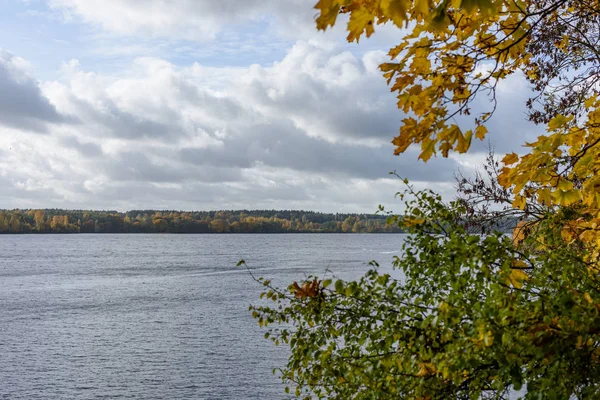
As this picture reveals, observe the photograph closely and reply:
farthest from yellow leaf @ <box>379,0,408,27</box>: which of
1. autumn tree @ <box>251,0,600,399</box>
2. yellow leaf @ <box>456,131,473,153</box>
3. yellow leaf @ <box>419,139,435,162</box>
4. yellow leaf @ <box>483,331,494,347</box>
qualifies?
yellow leaf @ <box>483,331,494,347</box>

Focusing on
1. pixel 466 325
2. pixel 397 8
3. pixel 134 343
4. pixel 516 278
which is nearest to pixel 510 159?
pixel 516 278

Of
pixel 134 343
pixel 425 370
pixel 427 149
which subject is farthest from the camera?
pixel 134 343

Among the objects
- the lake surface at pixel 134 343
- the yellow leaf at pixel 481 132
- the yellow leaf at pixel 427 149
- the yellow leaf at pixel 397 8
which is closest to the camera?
the yellow leaf at pixel 397 8

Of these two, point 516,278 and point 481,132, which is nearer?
point 481,132

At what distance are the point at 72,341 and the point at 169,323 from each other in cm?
687

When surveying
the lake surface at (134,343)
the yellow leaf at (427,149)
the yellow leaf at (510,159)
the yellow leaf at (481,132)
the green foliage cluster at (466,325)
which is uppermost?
the yellow leaf at (481,132)

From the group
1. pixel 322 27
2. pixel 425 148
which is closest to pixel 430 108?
pixel 425 148

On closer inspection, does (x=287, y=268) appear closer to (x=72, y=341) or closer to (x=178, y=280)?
(x=178, y=280)

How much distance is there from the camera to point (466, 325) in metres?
4.73

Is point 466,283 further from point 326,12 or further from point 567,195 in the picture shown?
point 326,12

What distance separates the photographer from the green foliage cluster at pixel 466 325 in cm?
429

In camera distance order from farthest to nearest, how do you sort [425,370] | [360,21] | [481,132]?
[425,370]
[481,132]
[360,21]

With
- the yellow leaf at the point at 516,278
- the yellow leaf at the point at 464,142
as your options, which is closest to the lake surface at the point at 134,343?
the yellow leaf at the point at 516,278

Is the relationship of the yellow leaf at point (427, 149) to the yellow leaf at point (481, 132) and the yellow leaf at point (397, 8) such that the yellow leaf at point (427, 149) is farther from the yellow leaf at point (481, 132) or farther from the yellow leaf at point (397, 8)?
the yellow leaf at point (397, 8)
